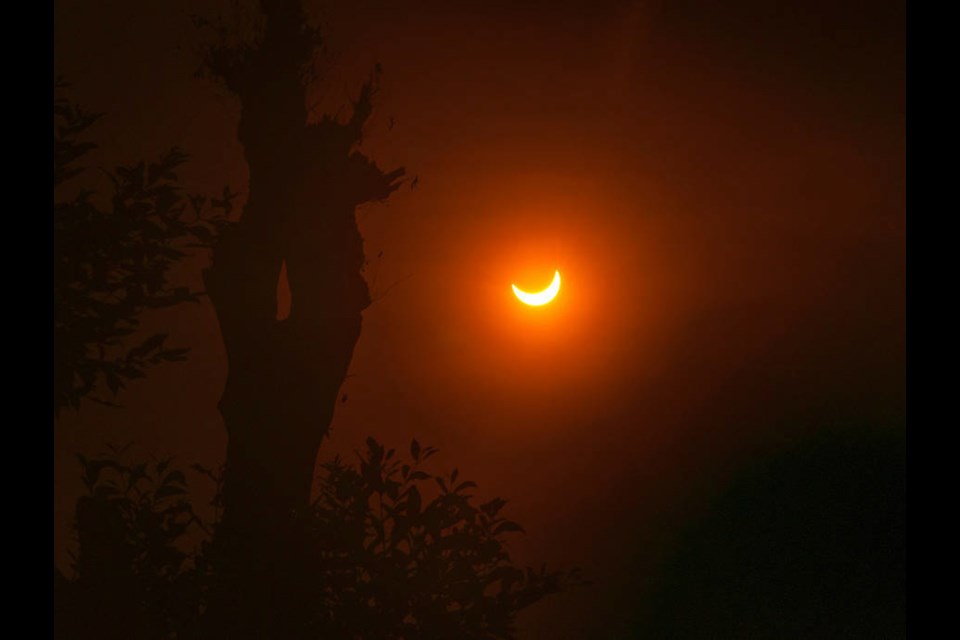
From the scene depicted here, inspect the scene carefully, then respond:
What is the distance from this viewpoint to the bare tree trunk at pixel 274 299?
5430 mm

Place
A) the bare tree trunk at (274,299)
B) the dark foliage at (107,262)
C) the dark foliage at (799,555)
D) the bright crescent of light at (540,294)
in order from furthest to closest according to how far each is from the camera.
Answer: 1. the bright crescent of light at (540,294)
2. the dark foliage at (799,555)
3. the bare tree trunk at (274,299)
4. the dark foliage at (107,262)

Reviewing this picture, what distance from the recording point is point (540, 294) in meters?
10.1

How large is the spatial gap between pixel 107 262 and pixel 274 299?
1079mm

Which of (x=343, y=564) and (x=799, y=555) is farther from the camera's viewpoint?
(x=799, y=555)

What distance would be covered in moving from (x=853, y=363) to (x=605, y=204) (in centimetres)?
348

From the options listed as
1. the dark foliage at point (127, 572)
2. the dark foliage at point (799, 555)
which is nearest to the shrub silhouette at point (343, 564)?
the dark foliage at point (127, 572)

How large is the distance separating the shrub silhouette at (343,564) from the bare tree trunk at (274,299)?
17 centimetres

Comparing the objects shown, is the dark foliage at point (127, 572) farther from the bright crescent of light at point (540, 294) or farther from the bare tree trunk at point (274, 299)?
the bright crescent of light at point (540, 294)

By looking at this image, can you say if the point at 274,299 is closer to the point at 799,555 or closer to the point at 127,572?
the point at 127,572

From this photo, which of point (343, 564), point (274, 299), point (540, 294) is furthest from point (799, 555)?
point (274, 299)

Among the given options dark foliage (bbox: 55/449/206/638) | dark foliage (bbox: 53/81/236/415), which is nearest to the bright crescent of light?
dark foliage (bbox: 53/81/236/415)

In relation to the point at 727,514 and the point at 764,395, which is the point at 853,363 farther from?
the point at 727,514

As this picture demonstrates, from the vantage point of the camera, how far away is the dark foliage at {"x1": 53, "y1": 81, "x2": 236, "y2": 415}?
5.14 meters

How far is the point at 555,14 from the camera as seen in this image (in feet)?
32.7
